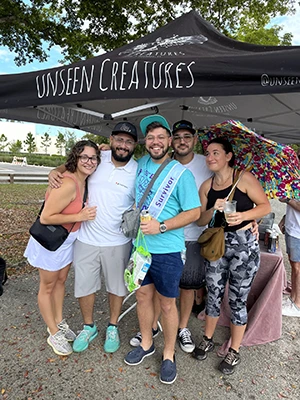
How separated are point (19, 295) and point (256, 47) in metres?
3.96

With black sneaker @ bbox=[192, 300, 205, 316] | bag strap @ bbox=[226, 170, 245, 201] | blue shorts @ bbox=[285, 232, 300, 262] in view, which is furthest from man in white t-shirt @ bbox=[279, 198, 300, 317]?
bag strap @ bbox=[226, 170, 245, 201]

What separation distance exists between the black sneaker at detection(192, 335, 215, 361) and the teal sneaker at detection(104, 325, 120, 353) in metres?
0.73

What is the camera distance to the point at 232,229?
2393 mm

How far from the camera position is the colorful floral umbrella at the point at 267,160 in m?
2.33

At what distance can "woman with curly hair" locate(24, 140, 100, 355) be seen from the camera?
2312 millimetres

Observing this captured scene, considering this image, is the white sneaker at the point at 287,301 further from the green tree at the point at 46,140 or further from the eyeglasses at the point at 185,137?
the green tree at the point at 46,140

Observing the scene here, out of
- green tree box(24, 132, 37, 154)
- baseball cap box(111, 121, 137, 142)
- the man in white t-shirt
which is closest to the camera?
baseball cap box(111, 121, 137, 142)

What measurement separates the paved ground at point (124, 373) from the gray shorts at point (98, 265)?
60 centimetres

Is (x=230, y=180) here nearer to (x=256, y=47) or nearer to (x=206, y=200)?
(x=206, y=200)

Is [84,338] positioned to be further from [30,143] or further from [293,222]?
[30,143]

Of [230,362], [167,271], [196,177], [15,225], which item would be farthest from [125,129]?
[15,225]

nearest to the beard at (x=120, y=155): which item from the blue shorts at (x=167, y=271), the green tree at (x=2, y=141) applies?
the blue shorts at (x=167, y=271)

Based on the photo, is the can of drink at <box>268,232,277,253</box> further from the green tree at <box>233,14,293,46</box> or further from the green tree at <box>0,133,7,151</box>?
the green tree at <box>0,133,7,151</box>

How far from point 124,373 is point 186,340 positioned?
0.69 meters
